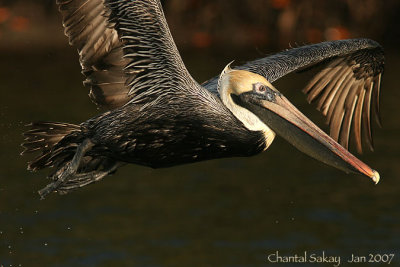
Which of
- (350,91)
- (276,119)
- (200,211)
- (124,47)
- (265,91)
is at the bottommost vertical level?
(200,211)

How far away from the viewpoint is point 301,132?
825 centimetres

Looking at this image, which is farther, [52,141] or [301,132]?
[52,141]

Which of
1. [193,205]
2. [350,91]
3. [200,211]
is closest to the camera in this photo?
[350,91]

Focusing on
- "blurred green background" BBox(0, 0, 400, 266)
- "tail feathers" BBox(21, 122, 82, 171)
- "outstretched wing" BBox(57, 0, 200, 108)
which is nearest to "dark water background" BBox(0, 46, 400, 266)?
"blurred green background" BBox(0, 0, 400, 266)

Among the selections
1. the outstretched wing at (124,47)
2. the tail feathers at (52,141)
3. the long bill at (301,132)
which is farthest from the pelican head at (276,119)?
the tail feathers at (52,141)

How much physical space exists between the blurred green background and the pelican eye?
196 centimetres

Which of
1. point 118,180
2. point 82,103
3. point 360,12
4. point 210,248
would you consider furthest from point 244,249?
point 360,12

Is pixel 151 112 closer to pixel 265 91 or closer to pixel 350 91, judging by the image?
pixel 265 91

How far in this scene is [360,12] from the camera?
2062 centimetres

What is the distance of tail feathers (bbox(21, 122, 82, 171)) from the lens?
8.83 metres

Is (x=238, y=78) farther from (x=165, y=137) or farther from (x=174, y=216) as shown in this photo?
(x=174, y=216)

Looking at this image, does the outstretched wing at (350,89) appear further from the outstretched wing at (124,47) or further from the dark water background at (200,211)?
the dark water background at (200,211)

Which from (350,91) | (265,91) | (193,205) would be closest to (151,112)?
(265,91)

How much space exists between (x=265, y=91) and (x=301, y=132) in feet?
1.38
